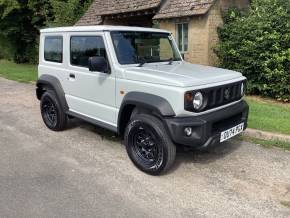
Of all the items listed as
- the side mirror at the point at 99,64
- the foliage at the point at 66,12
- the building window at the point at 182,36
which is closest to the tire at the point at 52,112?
the side mirror at the point at 99,64

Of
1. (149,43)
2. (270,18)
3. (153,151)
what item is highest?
(270,18)

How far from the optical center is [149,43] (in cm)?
580

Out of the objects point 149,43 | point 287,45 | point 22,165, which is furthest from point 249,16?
point 22,165

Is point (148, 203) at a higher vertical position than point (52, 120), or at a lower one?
lower

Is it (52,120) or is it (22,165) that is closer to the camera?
(22,165)

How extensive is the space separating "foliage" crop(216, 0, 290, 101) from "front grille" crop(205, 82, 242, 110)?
4.91m

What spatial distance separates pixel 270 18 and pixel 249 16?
883mm

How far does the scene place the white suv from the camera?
4.45 metres

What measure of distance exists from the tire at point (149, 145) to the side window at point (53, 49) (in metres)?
2.30

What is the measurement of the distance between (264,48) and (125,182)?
6.92 meters

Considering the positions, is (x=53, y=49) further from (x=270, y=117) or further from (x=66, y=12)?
(x=66, y=12)

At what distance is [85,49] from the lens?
578 cm

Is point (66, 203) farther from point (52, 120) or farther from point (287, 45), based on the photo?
point (287, 45)

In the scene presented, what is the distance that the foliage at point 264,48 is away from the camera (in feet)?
31.7
